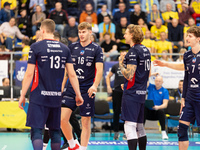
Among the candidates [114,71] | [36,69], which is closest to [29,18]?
[114,71]

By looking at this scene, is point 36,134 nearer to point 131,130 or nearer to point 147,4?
point 131,130

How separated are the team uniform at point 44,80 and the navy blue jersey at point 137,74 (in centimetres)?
148

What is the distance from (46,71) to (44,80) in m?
0.13

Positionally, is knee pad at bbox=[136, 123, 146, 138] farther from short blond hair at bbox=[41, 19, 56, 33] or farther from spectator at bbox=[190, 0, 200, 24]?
spectator at bbox=[190, 0, 200, 24]

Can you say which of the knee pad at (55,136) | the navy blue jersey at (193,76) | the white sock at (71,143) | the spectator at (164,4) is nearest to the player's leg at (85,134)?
the white sock at (71,143)

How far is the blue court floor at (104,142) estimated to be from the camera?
880cm

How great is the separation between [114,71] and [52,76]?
534 centimetres

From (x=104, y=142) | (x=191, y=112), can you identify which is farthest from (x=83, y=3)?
(x=191, y=112)

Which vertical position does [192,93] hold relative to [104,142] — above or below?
above

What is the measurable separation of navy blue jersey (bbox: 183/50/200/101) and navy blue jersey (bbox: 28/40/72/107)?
94.1 inches

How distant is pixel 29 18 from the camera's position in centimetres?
1675

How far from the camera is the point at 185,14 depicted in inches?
685

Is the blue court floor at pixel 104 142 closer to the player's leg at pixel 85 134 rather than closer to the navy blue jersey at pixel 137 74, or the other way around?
the player's leg at pixel 85 134

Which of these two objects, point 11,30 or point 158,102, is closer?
point 158,102
